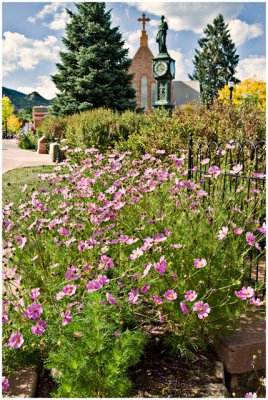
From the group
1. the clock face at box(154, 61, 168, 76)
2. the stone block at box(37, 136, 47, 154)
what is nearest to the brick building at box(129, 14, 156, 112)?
the clock face at box(154, 61, 168, 76)

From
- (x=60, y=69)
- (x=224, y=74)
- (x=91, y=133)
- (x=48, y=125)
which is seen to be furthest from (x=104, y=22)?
(x=224, y=74)

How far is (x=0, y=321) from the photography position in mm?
2227

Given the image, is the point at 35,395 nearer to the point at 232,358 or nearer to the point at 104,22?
the point at 232,358

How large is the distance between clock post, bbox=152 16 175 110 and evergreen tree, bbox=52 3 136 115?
4092mm

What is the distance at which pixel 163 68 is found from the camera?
78.1 feet

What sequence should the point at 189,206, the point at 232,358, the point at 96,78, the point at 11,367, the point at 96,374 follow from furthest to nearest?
the point at 96,78
the point at 189,206
the point at 232,358
the point at 11,367
the point at 96,374

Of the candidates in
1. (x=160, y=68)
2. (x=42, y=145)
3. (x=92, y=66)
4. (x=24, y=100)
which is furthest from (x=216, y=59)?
(x=24, y=100)

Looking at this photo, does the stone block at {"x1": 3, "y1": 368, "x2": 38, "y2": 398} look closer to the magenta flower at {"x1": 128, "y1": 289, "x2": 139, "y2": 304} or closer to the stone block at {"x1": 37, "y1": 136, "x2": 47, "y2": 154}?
the magenta flower at {"x1": 128, "y1": 289, "x2": 139, "y2": 304}

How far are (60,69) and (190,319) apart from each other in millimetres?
19780

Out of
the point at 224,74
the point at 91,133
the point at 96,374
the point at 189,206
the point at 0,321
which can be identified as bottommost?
the point at 96,374

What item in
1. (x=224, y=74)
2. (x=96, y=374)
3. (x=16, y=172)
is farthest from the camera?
(x=224, y=74)

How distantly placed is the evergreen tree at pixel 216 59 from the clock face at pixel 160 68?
56.2ft

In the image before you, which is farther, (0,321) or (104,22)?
(104,22)

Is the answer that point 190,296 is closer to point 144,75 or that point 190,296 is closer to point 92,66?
point 92,66
